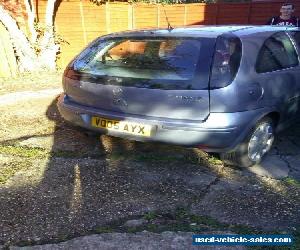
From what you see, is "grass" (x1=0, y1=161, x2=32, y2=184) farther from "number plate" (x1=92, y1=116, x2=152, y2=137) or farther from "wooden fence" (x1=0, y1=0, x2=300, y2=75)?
"wooden fence" (x1=0, y1=0, x2=300, y2=75)

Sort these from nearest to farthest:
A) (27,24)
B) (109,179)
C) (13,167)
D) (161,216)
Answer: (161,216), (109,179), (13,167), (27,24)

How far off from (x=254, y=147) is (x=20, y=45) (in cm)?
679

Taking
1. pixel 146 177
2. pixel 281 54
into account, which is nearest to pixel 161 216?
pixel 146 177

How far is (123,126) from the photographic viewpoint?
367 cm

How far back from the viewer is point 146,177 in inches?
146

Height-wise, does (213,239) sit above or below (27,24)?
below

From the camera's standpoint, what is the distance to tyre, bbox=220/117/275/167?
3.71 meters

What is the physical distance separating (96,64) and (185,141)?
1393 mm

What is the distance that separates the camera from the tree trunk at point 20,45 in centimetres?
845

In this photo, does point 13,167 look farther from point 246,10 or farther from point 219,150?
point 246,10

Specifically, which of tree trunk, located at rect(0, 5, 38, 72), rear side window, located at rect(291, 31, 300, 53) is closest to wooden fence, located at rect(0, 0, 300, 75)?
tree trunk, located at rect(0, 5, 38, 72)

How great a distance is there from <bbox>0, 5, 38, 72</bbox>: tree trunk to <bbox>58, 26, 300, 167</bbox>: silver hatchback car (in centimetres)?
512

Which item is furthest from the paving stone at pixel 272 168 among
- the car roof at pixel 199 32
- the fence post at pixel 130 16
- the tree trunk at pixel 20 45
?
the fence post at pixel 130 16

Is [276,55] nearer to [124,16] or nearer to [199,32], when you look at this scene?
[199,32]
